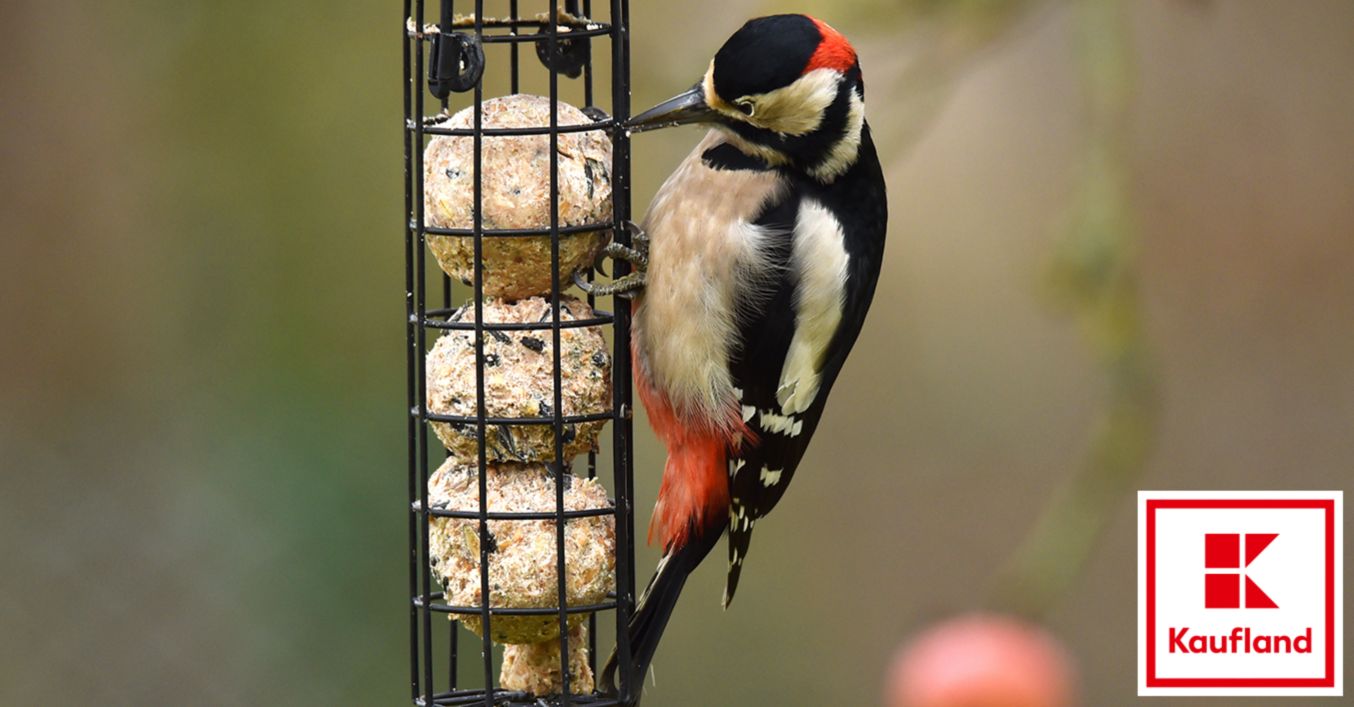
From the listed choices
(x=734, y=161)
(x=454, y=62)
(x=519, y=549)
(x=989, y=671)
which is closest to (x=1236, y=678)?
(x=989, y=671)

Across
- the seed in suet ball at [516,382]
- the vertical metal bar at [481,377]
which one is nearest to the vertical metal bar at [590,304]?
the seed in suet ball at [516,382]

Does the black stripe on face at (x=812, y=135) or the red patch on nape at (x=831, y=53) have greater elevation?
the red patch on nape at (x=831, y=53)

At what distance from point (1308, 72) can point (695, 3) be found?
1420mm

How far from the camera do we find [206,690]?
4.41 metres

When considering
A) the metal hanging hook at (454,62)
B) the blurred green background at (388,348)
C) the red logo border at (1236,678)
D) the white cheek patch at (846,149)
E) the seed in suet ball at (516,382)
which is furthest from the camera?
the blurred green background at (388,348)

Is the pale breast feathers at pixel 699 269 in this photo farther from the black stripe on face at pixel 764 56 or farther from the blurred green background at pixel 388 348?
the blurred green background at pixel 388 348

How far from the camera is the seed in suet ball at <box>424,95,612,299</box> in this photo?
2922 mm

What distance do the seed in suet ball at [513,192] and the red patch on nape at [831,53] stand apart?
1.24 ft

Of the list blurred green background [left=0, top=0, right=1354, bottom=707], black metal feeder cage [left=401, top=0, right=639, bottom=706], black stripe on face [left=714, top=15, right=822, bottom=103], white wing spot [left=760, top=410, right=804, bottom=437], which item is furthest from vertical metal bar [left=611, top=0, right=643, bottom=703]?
blurred green background [left=0, top=0, right=1354, bottom=707]

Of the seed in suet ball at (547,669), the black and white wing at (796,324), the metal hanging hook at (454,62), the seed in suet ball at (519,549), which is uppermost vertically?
the metal hanging hook at (454,62)

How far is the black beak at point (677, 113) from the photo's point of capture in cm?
297

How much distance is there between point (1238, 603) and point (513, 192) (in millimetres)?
2045

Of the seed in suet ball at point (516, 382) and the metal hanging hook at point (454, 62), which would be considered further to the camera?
the seed in suet ball at point (516, 382)

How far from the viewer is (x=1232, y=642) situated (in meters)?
4.23
